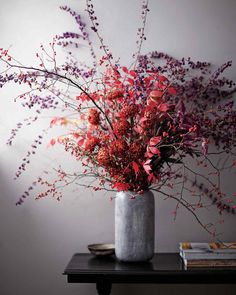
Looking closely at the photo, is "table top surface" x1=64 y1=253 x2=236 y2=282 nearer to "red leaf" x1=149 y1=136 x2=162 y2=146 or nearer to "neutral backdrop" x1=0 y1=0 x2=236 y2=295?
"neutral backdrop" x1=0 y1=0 x2=236 y2=295

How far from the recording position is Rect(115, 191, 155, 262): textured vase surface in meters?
2.15

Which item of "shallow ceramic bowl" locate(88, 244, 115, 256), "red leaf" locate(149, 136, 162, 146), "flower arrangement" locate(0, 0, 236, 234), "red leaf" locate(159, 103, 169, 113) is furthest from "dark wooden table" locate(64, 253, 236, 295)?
"red leaf" locate(159, 103, 169, 113)

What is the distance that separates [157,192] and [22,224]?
0.66m

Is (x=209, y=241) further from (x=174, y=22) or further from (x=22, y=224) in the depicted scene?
(x=174, y=22)

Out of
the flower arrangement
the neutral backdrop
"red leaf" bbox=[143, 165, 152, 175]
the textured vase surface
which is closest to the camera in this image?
"red leaf" bbox=[143, 165, 152, 175]

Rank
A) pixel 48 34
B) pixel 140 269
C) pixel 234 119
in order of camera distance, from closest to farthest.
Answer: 1. pixel 140 269
2. pixel 234 119
3. pixel 48 34

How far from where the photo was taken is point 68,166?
2.48m

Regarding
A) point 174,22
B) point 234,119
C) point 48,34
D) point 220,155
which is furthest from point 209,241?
point 48,34

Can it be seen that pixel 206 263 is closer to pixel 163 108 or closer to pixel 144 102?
pixel 163 108

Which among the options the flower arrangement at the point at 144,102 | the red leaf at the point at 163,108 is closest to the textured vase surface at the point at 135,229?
the flower arrangement at the point at 144,102

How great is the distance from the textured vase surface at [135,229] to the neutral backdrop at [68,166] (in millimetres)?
292

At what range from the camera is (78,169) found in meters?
2.47

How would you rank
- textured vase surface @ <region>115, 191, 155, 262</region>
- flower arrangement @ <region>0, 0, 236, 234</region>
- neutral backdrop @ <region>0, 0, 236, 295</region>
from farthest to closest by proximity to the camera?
1. neutral backdrop @ <region>0, 0, 236, 295</region>
2. flower arrangement @ <region>0, 0, 236, 234</region>
3. textured vase surface @ <region>115, 191, 155, 262</region>

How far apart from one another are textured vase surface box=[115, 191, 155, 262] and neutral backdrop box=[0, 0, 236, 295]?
0.96ft
